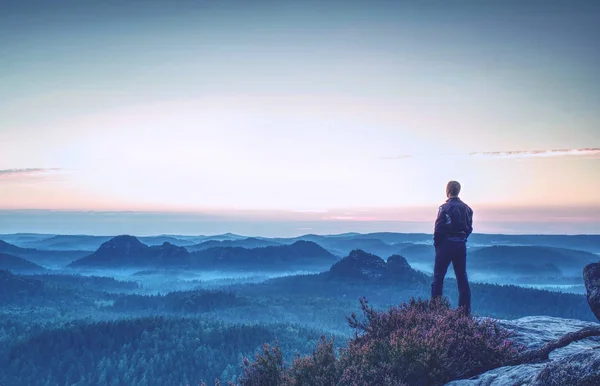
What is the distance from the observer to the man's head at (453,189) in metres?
15.5

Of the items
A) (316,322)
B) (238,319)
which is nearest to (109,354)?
(238,319)

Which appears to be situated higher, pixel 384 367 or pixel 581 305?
pixel 384 367

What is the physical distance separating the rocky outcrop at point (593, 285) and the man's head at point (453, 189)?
4.62 m

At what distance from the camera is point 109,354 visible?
12331cm

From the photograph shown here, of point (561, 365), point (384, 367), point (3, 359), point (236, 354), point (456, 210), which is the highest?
point (456, 210)

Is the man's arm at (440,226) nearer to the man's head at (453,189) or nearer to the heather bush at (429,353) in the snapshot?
the man's head at (453,189)

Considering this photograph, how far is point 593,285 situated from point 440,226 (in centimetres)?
470

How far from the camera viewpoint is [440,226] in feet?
49.5

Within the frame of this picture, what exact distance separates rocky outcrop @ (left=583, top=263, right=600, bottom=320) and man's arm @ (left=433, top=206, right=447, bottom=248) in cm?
428

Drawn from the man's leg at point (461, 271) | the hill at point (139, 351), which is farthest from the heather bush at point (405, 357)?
the hill at point (139, 351)

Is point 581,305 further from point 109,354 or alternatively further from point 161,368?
point 109,354

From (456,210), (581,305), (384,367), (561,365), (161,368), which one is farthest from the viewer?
(581,305)

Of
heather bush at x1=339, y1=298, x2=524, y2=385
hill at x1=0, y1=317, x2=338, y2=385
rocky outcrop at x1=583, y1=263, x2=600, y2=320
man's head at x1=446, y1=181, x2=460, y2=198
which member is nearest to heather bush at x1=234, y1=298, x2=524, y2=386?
heather bush at x1=339, y1=298, x2=524, y2=385

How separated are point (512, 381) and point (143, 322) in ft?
470
